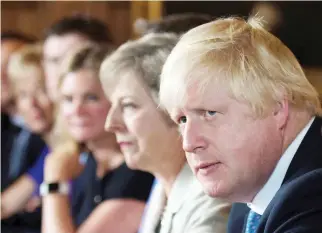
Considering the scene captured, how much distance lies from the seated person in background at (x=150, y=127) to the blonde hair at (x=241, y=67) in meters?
0.28

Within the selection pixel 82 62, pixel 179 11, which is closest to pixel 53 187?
pixel 82 62

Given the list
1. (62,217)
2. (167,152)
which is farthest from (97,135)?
(167,152)

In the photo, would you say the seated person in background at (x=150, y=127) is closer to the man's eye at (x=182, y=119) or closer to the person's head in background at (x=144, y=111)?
the person's head in background at (x=144, y=111)

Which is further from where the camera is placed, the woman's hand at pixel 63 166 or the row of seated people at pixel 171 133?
the woman's hand at pixel 63 166

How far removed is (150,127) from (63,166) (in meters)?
0.40

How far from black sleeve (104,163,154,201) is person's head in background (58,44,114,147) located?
14cm

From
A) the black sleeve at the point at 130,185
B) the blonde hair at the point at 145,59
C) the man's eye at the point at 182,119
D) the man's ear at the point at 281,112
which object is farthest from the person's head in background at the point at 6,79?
the man's ear at the point at 281,112

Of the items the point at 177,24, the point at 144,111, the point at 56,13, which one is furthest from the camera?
the point at 56,13

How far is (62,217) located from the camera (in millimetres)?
1465

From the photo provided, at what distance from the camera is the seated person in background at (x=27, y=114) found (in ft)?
6.30

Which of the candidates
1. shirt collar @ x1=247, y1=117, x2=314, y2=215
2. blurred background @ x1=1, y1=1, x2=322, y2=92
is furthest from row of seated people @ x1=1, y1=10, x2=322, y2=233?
blurred background @ x1=1, y1=1, x2=322, y2=92

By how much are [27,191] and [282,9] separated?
1738 mm

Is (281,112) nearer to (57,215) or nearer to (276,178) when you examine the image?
(276,178)

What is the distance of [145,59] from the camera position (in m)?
1.26
